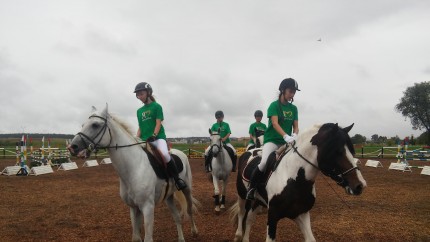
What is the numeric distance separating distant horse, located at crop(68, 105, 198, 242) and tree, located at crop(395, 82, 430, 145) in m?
71.8

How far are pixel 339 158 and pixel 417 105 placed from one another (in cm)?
7281

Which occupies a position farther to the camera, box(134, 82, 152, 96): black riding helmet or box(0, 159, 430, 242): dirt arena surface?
box(0, 159, 430, 242): dirt arena surface

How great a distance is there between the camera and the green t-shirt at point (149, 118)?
20.6 ft

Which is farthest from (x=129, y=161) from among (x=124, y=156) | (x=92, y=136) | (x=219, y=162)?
(x=219, y=162)

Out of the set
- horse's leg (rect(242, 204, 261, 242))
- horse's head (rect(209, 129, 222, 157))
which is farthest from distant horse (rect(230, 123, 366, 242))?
horse's head (rect(209, 129, 222, 157))

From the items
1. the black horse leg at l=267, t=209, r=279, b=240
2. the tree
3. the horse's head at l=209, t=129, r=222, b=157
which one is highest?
the tree

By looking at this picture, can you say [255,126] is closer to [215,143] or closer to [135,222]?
[215,143]

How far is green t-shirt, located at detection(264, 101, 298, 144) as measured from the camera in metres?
5.35

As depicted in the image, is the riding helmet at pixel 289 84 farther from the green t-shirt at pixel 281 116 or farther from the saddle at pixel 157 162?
the saddle at pixel 157 162

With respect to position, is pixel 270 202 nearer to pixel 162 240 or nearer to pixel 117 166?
pixel 117 166

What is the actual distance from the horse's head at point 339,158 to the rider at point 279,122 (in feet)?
3.47

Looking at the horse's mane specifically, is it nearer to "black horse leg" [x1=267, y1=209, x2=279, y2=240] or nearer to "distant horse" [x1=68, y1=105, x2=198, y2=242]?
"distant horse" [x1=68, y1=105, x2=198, y2=242]

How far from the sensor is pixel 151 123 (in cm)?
633

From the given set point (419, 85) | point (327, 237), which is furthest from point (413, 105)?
point (327, 237)
